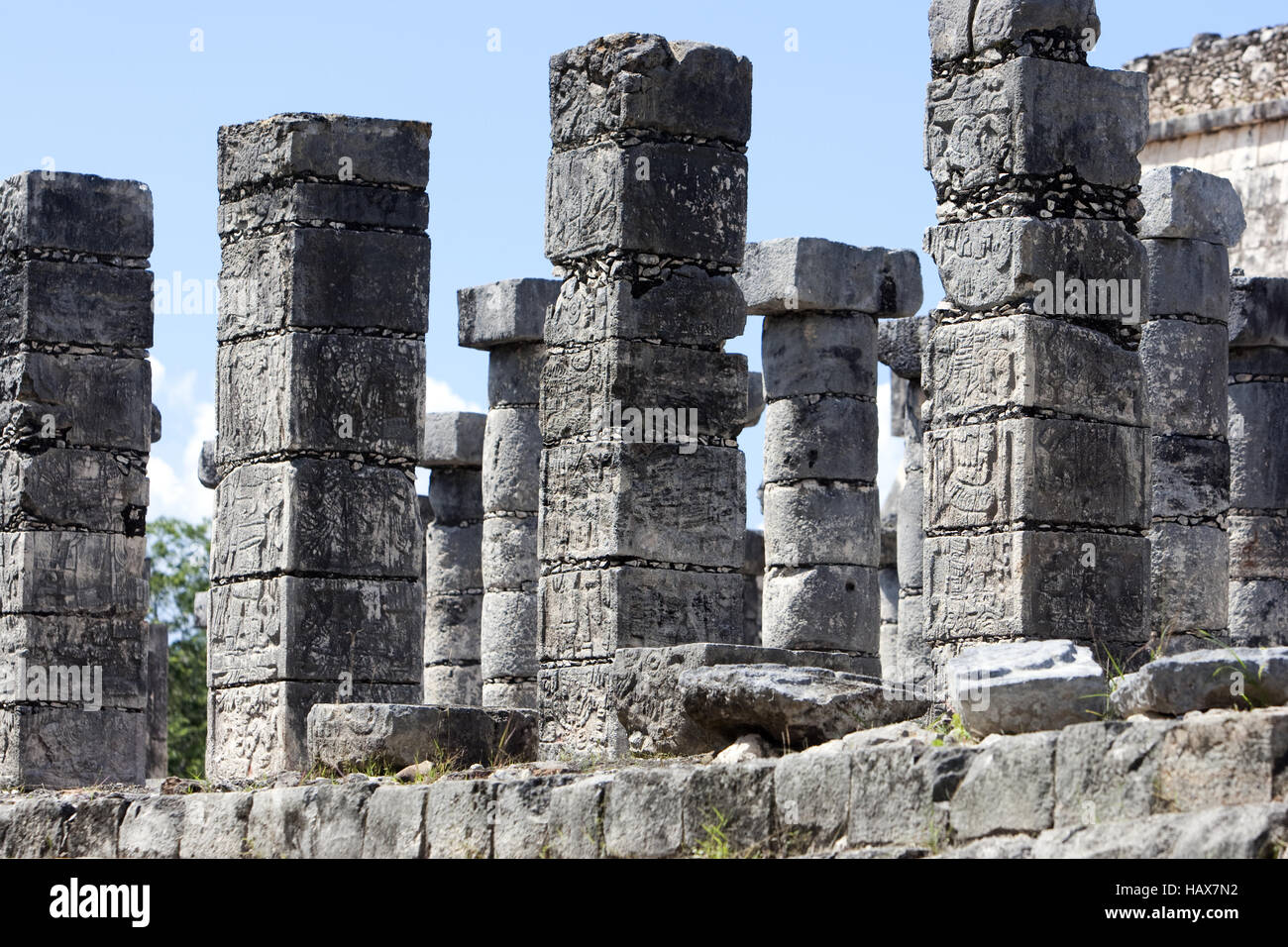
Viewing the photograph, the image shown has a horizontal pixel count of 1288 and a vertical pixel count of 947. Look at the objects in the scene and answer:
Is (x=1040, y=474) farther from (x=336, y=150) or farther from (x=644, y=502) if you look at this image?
(x=336, y=150)

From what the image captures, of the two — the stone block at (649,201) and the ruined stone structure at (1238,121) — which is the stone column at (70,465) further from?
the ruined stone structure at (1238,121)

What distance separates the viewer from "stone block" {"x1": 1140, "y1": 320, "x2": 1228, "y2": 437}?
58.9 feet

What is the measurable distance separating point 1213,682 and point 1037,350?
16.0 ft

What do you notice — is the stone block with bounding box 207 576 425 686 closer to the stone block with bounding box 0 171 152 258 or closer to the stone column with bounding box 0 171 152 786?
the stone column with bounding box 0 171 152 786

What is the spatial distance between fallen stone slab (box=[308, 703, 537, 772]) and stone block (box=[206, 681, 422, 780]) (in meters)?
2.10

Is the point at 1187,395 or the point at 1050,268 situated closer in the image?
the point at 1050,268

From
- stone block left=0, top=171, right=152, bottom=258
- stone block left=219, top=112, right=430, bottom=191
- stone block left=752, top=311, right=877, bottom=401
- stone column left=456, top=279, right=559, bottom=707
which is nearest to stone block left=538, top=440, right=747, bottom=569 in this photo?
stone block left=219, top=112, right=430, bottom=191

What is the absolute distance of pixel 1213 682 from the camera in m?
8.42

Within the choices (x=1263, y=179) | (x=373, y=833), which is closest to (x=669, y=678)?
(x=373, y=833)

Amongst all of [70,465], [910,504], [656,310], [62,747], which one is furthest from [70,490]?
[910,504]

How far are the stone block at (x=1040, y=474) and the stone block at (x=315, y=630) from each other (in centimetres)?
370
